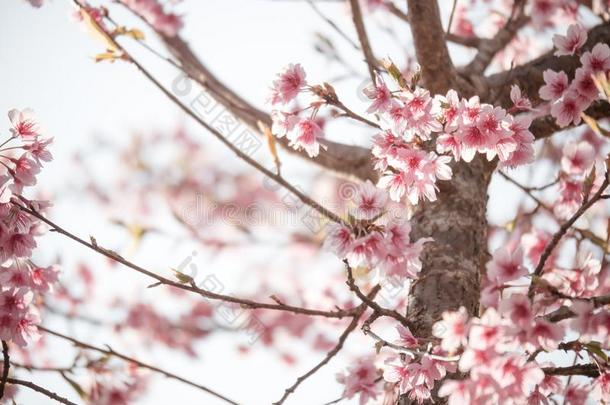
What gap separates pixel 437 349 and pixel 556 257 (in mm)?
2185

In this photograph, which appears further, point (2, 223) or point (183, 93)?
point (183, 93)

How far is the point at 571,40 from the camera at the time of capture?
1.92 meters

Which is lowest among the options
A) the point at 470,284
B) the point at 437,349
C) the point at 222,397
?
the point at 222,397

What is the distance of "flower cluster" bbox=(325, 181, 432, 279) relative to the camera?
4.75 ft

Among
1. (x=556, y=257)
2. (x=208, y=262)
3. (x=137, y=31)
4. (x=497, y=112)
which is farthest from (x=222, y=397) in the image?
(x=208, y=262)

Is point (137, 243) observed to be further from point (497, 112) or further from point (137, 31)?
point (497, 112)

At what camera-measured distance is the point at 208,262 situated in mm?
5816

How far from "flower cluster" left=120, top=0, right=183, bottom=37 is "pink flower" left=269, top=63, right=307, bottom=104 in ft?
4.88

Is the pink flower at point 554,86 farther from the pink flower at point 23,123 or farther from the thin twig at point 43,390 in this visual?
the thin twig at point 43,390

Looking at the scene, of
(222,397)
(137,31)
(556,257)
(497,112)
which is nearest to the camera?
(497,112)

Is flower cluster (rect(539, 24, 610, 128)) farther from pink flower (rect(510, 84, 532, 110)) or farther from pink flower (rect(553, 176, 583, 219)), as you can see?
pink flower (rect(553, 176, 583, 219))

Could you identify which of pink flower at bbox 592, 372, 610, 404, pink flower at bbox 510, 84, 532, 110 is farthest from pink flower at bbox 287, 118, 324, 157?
pink flower at bbox 592, 372, 610, 404

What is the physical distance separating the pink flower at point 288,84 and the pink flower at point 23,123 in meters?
0.85

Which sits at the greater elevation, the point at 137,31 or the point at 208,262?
the point at 208,262
